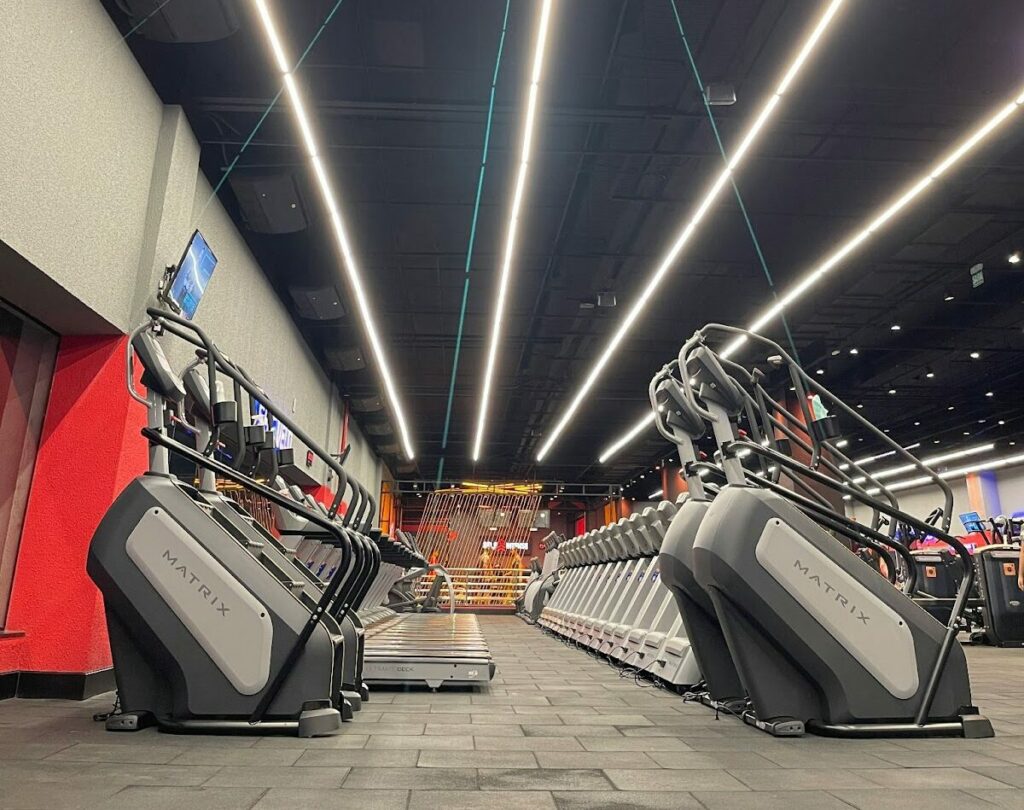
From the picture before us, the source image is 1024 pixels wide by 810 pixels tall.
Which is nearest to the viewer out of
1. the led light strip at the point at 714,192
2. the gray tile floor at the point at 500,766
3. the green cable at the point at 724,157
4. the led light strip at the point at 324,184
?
the gray tile floor at the point at 500,766

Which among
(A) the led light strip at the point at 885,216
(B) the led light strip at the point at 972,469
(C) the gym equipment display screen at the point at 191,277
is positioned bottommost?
(C) the gym equipment display screen at the point at 191,277

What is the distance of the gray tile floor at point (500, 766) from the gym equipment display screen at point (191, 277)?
2.51 m

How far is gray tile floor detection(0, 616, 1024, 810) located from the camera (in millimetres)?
1834

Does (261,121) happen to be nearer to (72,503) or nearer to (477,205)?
(477,205)

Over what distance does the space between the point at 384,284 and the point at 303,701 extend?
23.0 feet

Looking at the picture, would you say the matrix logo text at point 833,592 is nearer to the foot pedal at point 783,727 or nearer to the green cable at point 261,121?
the foot pedal at point 783,727

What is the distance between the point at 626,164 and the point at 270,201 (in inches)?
130

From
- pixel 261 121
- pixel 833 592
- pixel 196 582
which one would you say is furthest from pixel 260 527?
pixel 261 121

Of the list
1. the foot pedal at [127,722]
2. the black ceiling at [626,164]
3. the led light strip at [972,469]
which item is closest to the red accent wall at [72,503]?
the foot pedal at [127,722]

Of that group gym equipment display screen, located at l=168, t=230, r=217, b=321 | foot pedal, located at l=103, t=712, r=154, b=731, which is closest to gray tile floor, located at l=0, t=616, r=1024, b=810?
foot pedal, located at l=103, t=712, r=154, b=731

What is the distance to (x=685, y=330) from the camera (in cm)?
1064

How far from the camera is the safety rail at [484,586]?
1515cm

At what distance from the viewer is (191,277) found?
4.80 m

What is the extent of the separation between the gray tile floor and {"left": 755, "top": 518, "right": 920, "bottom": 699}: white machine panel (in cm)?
27
